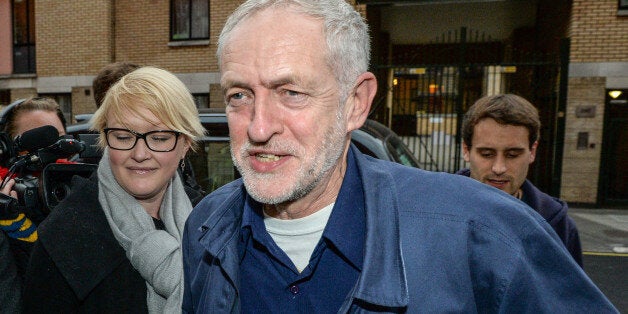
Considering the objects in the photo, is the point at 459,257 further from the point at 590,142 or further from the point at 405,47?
the point at 405,47

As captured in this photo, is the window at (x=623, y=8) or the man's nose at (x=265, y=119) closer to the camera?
the man's nose at (x=265, y=119)

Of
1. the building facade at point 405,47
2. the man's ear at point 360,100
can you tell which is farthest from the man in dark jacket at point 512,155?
the building facade at point 405,47

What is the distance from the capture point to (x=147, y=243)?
193 cm

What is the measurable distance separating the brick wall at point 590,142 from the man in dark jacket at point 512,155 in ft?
28.8

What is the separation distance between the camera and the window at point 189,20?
12.6 m

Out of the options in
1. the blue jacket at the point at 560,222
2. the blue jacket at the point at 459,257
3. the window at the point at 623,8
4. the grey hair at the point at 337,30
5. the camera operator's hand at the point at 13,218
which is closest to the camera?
the blue jacket at the point at 459,257

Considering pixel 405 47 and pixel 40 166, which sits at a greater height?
pixel 405 47

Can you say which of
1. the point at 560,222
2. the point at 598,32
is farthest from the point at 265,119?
the point at 598,32

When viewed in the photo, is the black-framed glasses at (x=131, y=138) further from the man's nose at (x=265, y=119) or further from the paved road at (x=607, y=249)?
the paved road at (x=607, y=249)

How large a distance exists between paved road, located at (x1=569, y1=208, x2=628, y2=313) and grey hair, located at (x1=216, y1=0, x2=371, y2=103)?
4.81 meters

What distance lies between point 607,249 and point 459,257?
7568 mm

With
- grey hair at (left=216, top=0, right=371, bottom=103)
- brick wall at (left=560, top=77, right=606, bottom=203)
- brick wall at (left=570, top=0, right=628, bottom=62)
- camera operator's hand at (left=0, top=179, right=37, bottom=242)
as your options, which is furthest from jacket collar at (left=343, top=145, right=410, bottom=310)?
brick wall at (left=570, top=0, right=628, bottom=62)

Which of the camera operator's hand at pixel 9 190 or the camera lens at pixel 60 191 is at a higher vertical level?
the camera operator's hand at pixel 9 190

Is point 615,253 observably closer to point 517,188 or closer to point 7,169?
point 517,188
